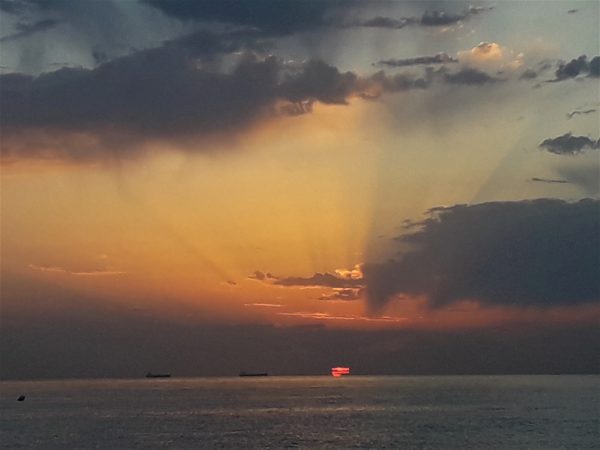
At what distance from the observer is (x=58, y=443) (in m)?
104

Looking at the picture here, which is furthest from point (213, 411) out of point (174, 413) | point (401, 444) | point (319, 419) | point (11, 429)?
point (401, 444)

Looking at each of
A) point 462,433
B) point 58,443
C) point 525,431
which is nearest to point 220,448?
point 58,443

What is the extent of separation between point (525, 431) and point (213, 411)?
75753mm

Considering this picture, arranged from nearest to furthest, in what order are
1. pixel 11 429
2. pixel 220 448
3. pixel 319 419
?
pixel 220 448 < pixel 11 429 < pixel 319 419

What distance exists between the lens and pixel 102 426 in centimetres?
12938

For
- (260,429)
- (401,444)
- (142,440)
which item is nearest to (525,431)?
(401,444)

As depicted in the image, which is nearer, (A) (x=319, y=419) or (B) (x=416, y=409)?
(A) (x=319, y=419)

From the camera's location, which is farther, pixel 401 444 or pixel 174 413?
pixel 174 413

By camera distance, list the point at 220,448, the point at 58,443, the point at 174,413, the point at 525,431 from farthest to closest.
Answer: the point at 174,413 < the point at 525,431 < the point at 58,443 < the point at 220,448

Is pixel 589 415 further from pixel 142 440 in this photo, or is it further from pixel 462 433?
pixel 142 440

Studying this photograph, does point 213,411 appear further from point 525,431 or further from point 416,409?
point 525,431

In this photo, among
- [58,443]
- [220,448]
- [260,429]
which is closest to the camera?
[220,448]

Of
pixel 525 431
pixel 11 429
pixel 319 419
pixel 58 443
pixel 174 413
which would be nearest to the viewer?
pixel 58 443

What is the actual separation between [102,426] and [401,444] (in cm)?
5271
